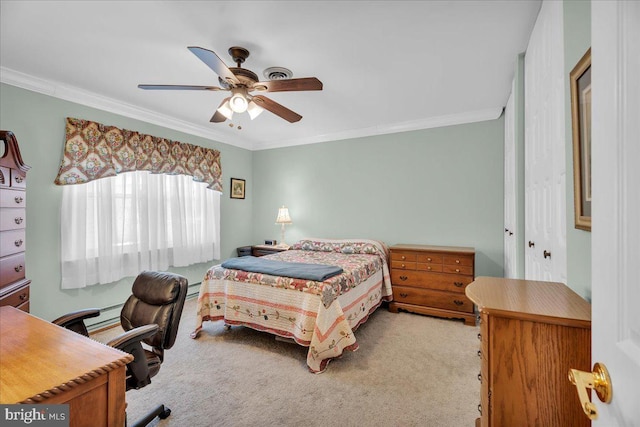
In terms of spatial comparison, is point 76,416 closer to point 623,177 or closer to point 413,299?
point 623,177

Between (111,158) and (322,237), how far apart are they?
3.03 m

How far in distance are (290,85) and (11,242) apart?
7.62 feet

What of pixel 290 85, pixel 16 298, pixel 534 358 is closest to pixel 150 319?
pixel 16 298

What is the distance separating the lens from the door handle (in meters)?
0.52

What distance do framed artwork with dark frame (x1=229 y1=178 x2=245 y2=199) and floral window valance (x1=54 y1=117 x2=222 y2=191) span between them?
650 mm

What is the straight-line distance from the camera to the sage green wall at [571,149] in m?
1.12

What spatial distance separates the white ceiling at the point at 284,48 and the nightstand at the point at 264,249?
224 cm

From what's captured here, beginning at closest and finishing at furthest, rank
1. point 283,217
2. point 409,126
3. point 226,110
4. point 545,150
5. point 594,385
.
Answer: point 594,385, point 545,150, point 226,110, point 409,126, point 283,217

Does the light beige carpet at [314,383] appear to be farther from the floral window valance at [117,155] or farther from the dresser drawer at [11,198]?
the floral window valance at [117,155]

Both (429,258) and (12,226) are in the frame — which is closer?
(12,226)

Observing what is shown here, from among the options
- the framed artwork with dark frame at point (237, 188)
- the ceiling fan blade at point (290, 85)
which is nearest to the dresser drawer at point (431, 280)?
the ceiling fan blade at point (290, 85)

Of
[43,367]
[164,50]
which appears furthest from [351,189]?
[43,367]

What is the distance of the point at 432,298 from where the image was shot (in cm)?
352

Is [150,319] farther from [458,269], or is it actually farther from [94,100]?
[458,269]
